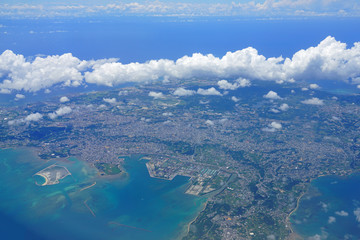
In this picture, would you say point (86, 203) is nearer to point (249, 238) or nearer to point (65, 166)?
point (65, 166)

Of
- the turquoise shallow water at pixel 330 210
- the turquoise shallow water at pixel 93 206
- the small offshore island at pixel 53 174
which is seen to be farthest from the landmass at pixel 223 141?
the small offshore island at pixel 53 174

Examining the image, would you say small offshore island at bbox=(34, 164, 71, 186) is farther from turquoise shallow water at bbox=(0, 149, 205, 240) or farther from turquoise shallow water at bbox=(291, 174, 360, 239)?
turquoise shallow water at bbox=(291, 174, 360, 239)

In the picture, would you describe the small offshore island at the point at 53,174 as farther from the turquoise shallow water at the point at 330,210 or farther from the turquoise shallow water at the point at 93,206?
the turquoise shallow water at the point at 330,210

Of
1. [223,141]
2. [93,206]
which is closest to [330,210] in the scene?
[223,141]

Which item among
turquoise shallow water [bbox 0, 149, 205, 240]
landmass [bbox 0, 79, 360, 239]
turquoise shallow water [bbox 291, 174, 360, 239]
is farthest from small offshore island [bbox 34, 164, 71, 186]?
turquoise shallow water [bbox 291, 174, 360, 239]

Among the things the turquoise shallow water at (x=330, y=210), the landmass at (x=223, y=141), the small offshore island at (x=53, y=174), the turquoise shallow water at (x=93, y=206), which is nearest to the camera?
the turquoise shallow water at (x=330, y=210)

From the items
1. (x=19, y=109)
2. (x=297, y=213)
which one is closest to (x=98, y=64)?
(x=19, y=109)
